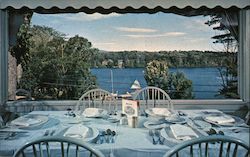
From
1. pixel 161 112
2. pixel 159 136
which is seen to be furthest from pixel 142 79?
pixel 159 136

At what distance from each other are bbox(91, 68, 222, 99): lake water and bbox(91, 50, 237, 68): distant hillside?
2.2 inches

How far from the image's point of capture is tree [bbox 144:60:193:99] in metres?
3.66

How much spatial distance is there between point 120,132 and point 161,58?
1.92 meters

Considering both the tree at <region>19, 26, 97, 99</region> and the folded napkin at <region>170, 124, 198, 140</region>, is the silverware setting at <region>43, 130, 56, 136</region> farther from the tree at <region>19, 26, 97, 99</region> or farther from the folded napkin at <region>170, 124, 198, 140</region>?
the tree at <region>19, 26, 97, 99</region>

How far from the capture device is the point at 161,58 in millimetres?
3770

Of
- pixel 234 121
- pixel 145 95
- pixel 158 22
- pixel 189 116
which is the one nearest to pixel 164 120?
pixel 189 116

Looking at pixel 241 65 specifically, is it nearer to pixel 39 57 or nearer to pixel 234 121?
pixel 234 121

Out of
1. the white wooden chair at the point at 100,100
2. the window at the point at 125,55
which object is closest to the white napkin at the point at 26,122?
the white wooden chair at the point at 100,100

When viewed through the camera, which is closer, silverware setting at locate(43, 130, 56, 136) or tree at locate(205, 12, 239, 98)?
silverware setting at locate(43, 130, 56, 136)

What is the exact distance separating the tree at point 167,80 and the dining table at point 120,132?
1.05 meters

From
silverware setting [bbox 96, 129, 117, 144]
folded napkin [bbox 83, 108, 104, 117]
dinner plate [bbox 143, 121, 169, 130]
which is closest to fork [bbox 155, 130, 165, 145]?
dinner plate [bbox 143, 121, 169, 130]

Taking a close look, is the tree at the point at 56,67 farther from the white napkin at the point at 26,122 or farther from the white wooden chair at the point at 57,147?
the white wooden chair at the point at 57,147

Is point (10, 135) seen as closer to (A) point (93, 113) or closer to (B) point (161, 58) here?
(A) point (93, 113)

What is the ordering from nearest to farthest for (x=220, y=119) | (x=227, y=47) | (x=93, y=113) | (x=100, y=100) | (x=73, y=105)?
(x=220, y=119) → (x=93, y=113) → (x=100, y=100) → (x=73, y=105) → (x=227, y=47)
